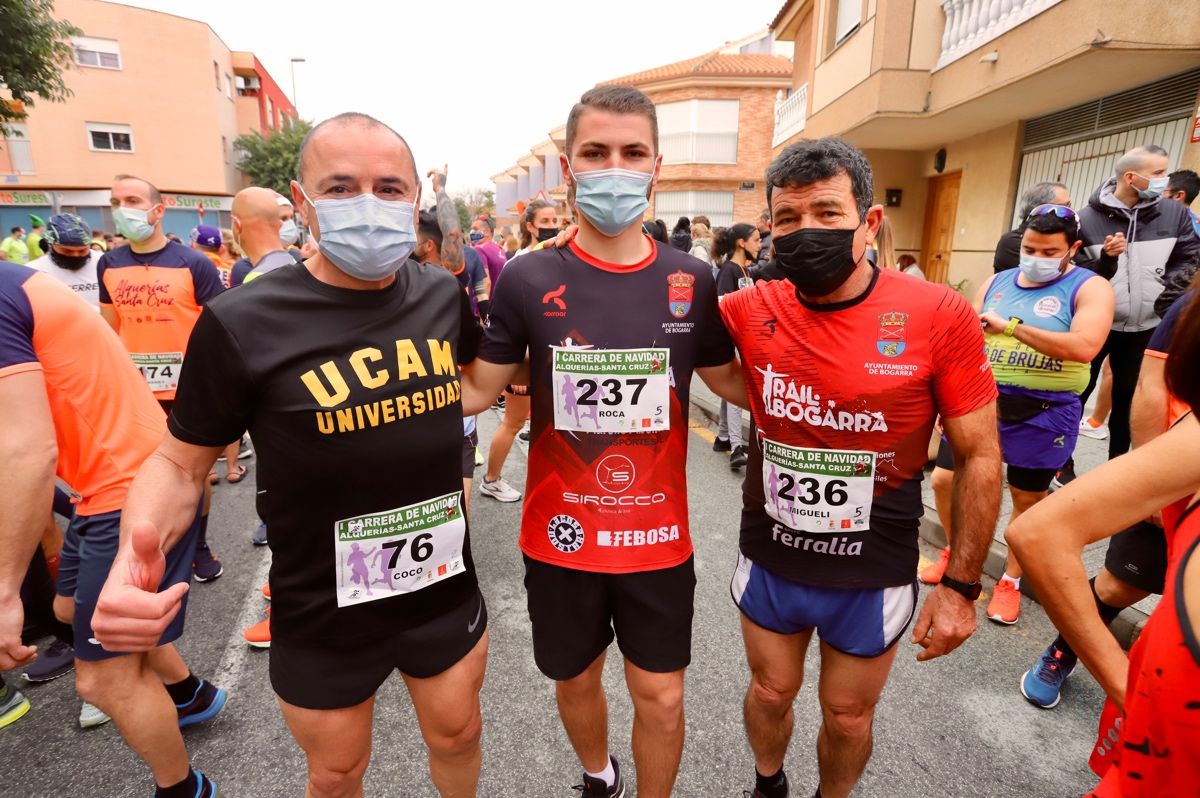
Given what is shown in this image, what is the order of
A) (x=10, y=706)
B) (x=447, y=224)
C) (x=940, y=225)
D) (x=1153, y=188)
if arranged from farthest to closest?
1. (x=940, y=225)
2. (x=1153, y=188)
3. (x=447, y=224)
4. (x=10, y=706)

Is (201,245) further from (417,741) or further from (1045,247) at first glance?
(1045,247)

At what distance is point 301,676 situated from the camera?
168 cm

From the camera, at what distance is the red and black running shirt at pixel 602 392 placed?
1972 millimetres

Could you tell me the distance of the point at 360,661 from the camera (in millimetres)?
1738

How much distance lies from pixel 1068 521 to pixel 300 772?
2699mm

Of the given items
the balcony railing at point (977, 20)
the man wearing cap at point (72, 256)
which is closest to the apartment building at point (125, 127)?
the man wearing cap at point (72, 256)

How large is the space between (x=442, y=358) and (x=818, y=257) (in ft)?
3.81

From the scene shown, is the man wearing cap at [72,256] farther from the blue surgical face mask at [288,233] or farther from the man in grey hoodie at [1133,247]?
the man in grey hoodie at [1133,247]

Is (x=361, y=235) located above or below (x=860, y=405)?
above

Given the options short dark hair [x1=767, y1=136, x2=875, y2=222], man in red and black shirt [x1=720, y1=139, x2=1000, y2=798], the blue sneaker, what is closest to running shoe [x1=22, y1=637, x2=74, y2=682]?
man in red and black shirt [x1=720, y1=139, x2=1000, y2=798]

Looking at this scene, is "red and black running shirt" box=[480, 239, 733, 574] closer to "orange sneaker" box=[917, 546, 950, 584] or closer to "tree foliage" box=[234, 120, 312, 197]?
"orange sneaker" box=[917, 546, 950, 584]

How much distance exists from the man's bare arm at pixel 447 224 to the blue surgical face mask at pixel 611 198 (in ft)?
6.20

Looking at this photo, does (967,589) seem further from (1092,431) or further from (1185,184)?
(1092,431)

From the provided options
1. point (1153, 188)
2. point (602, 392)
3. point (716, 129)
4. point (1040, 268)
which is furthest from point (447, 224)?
point (716, 129)
